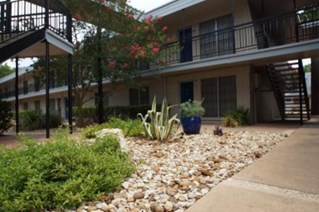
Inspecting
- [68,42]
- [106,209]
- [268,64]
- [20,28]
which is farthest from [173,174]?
[268,64]

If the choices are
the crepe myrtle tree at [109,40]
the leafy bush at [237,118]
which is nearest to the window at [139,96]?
the crepe myrtle tree at [109,40]

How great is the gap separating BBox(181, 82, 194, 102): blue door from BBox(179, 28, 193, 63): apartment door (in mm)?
1390

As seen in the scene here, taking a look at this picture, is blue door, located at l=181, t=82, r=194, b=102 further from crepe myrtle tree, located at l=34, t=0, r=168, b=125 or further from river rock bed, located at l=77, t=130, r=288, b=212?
river rock bed, located at l=77, t=130, r=288, b=212

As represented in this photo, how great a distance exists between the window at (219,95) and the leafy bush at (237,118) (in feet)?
3.48

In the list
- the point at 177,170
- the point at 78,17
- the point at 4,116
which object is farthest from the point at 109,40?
the point at 177,170

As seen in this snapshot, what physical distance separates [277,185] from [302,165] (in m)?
1.26

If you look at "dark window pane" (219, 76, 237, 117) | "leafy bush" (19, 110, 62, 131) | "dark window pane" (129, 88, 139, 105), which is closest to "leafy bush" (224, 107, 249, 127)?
"dark window pane" (219, 76, 237, 117)

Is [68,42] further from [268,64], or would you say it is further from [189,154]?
[268,64]

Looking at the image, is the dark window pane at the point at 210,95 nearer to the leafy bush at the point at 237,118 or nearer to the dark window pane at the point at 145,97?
the leafy bush at the point at 237,118

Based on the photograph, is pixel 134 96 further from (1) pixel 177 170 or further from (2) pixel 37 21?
(1) pixel 177 170

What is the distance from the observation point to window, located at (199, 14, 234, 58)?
14.2 meters

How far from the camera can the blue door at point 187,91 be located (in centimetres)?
1590

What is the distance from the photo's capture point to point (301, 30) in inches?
629

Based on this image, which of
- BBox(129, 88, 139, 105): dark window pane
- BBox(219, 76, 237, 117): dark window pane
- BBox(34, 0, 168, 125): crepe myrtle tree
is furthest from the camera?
BBox(129, 88, 139, 105): dark window pane
